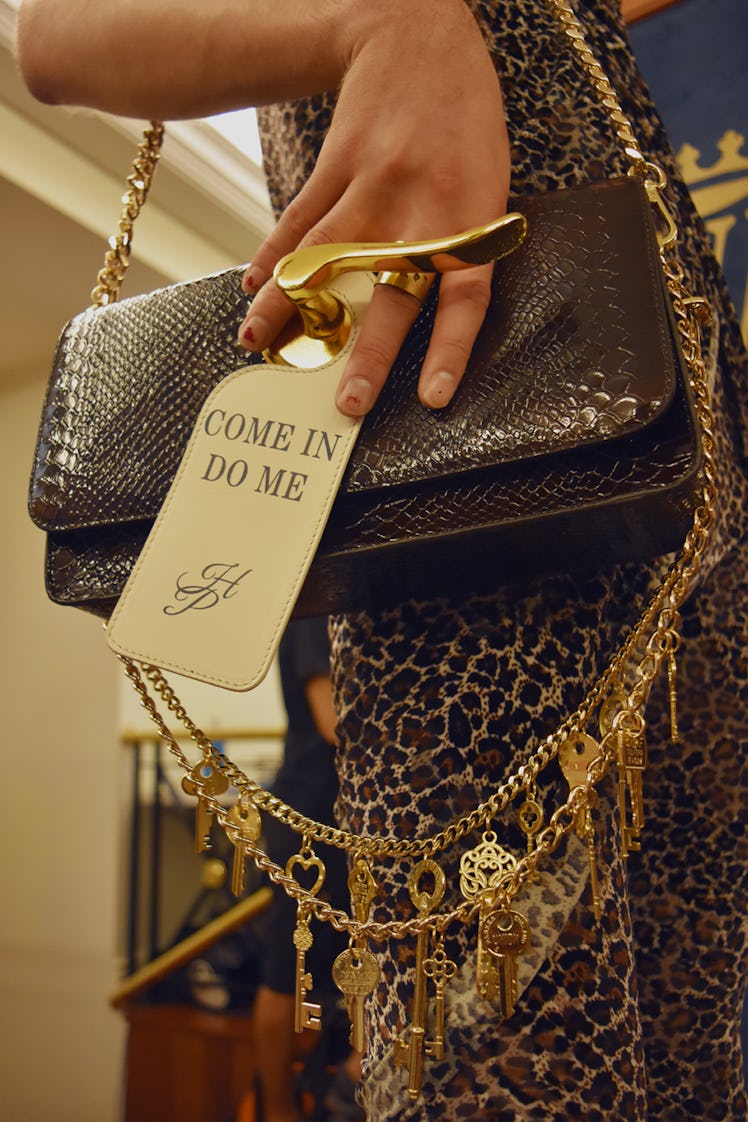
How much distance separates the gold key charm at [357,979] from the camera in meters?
0.38

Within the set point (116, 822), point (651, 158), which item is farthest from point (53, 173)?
point (651, 158)

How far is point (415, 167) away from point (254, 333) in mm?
105

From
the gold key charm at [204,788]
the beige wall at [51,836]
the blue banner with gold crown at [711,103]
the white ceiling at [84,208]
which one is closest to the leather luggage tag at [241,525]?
the gold key charm at [204,788]

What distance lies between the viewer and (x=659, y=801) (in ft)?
1.77

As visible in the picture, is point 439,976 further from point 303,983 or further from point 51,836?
point 51,836

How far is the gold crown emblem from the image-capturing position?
1.33m

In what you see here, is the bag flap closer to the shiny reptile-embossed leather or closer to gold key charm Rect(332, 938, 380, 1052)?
the shiny reptile-embossed leather

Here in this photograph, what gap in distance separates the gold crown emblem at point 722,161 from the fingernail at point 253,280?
3.63 ft

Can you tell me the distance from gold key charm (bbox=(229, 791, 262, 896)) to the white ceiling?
81.9 inches

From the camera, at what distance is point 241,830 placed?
0.45 meters

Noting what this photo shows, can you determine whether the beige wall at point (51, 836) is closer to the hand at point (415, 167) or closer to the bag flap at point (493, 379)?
the bag flap at point (493, 379)

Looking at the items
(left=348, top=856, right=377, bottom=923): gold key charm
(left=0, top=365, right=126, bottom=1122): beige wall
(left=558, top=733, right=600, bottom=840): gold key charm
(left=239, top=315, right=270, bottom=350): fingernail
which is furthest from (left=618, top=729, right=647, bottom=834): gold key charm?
(left=0, top=365, right=126, bottom=1122): beige wall

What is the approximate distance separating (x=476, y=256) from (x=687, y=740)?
13.2 inches

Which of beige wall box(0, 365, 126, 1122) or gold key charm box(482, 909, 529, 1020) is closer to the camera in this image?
gold key charm box(482, 909, 529, 1020)
